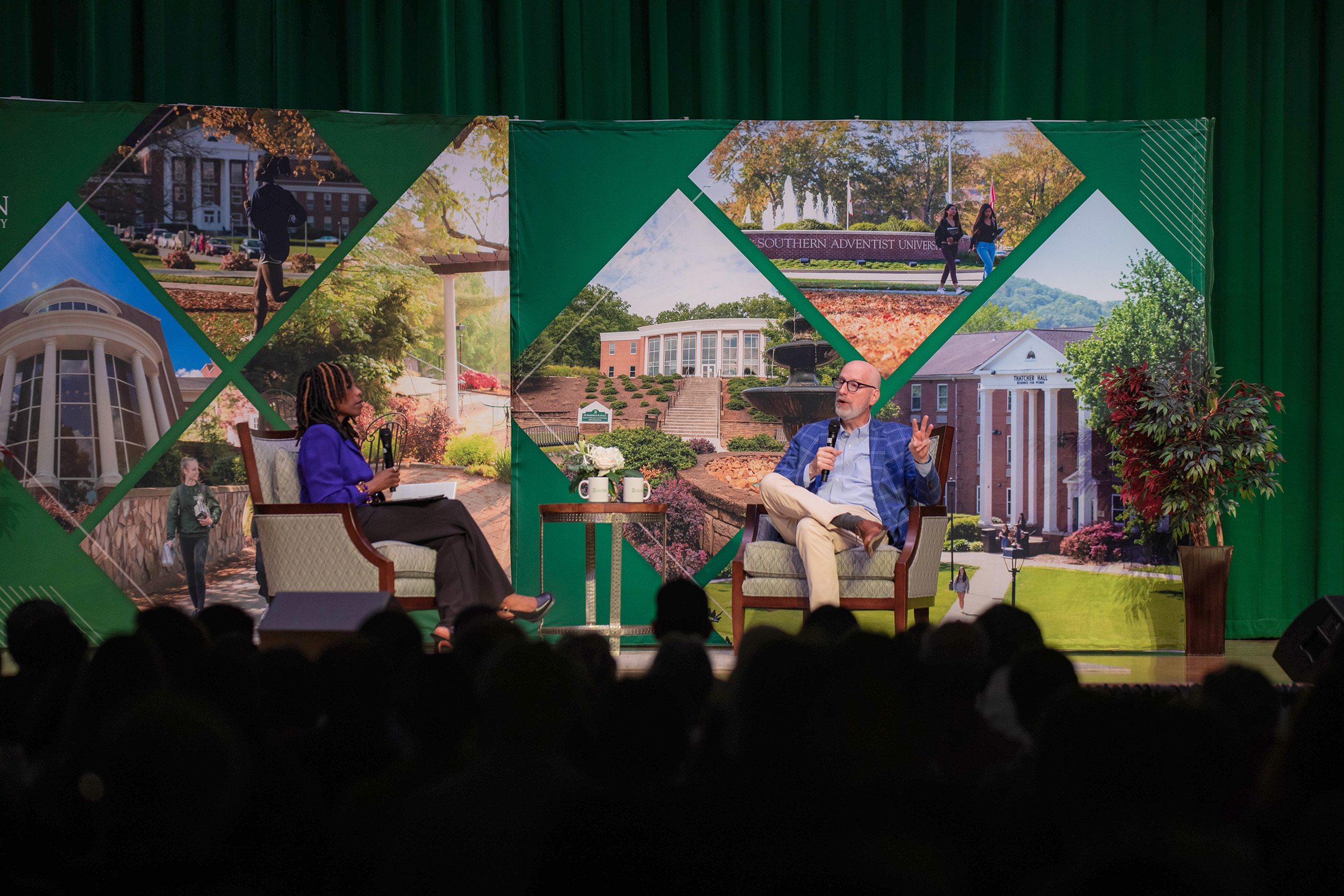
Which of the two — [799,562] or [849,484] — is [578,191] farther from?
[799,562]

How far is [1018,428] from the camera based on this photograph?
4547 millimetres

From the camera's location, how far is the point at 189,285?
14.3 feet

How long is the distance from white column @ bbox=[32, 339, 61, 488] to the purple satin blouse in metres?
1.51

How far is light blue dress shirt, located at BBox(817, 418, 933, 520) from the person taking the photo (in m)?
3.89

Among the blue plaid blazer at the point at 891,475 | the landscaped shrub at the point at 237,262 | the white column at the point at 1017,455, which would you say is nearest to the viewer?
the blue plaid blazer at the point at 891,475

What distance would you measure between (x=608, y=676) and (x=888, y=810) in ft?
0.31

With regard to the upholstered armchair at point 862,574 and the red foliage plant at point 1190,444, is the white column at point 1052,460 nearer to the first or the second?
the red foliage plant at point 1190,444

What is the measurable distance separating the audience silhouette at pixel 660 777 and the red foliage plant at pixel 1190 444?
13.9 ft

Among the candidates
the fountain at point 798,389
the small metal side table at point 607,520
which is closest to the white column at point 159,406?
the small metal side table at point 607,520

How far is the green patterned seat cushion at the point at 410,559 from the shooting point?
11.4 ft

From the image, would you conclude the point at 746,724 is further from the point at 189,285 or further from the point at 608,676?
the point at 189,285

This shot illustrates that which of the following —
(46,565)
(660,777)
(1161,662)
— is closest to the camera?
(660,777)

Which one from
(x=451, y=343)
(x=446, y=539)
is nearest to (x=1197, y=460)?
(x=446, y=539)

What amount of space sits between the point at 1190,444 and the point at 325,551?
3.51 metres
